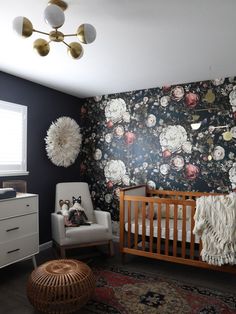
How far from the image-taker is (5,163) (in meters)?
3.11

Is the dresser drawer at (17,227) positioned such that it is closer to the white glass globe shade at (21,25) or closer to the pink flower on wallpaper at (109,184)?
the pink flower on wallpaper at (109,184)

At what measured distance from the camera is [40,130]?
3545 mm

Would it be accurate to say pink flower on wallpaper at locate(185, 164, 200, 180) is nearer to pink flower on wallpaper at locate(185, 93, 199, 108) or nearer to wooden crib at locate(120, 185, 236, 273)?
wooden crib at locate(120, 185, 236, 273)

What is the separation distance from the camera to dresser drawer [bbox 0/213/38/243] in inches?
97.7

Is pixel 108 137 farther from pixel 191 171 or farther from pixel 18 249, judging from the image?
pixel 18 249

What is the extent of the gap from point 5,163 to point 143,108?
1986 mm

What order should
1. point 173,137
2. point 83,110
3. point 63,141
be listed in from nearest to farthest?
point 173,137
point 63,141
point 83,110

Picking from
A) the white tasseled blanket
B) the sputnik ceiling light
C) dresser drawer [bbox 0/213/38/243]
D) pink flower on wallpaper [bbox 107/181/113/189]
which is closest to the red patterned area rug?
the white tasseled blanket

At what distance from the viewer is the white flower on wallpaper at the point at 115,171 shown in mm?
3917

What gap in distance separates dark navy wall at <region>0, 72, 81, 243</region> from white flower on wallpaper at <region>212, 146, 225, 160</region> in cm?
215

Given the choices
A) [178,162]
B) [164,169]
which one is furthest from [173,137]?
[164,169]

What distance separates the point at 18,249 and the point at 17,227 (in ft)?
0.73

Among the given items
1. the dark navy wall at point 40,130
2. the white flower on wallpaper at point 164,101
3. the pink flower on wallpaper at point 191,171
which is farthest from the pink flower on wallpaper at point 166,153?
the dark navy wall at point 40,130

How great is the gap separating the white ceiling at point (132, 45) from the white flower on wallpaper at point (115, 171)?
1126 mm
